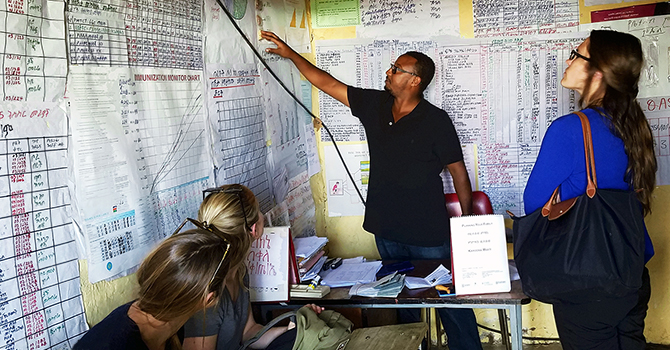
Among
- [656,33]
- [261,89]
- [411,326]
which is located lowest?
[411,326]

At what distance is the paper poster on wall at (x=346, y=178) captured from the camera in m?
3.60

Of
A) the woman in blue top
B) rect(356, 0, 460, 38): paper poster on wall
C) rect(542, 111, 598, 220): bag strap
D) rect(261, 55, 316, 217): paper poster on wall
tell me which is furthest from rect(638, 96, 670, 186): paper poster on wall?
rect(261, 55, 316, 217): paper poster on wall

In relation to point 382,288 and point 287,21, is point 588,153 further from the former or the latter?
point 287,21

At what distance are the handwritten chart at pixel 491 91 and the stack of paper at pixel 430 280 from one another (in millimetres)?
1217

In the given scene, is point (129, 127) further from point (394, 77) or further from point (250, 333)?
point (394, 77)

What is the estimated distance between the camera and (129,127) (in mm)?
1886

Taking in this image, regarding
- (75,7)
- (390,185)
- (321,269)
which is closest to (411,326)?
(321,269)

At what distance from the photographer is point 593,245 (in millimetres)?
→ 1869

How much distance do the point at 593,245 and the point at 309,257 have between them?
3.76 ft

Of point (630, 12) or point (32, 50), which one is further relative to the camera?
point (630, 12)

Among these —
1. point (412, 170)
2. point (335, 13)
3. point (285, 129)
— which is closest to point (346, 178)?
point (285, 129)

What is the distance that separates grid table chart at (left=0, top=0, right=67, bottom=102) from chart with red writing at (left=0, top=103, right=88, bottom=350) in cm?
4

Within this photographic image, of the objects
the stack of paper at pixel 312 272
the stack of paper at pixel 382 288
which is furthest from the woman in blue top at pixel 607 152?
the stack of paper at pixel 312 272

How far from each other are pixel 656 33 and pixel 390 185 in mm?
1676
